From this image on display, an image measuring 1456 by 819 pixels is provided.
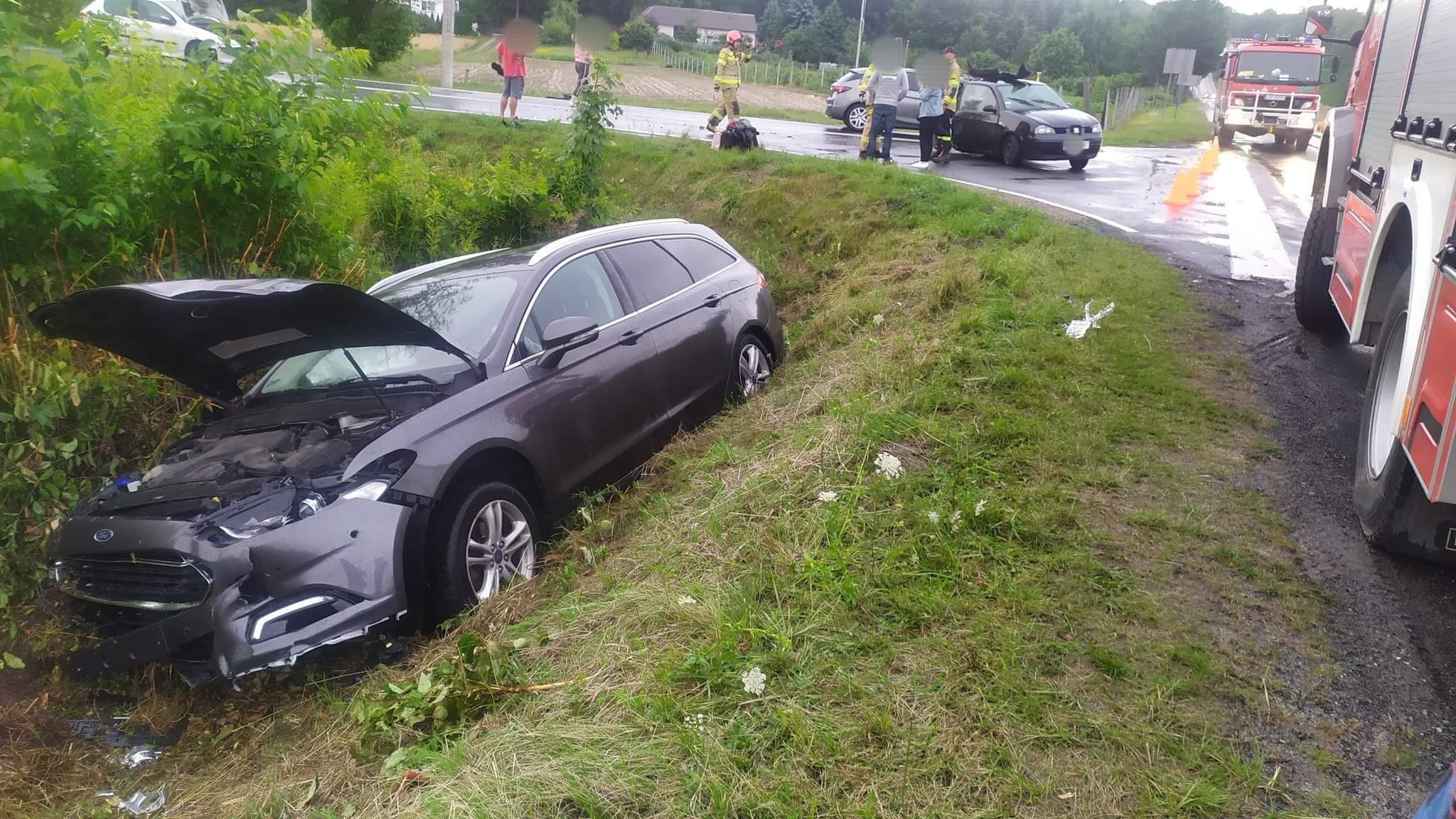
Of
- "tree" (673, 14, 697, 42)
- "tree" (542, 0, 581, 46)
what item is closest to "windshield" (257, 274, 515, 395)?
"tree" (542, 0, 581, 46)

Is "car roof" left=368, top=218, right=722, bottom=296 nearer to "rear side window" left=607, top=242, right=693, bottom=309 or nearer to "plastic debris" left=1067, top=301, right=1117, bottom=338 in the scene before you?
"rear side window" left=607, top=242, right=693, bottom=309

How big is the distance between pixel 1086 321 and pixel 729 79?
962cm

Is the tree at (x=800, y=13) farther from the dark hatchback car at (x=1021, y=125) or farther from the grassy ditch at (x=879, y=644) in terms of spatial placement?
the grassy ditch at (x=879, y=644)

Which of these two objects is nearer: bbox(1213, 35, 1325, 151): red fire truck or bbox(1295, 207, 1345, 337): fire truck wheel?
bbox(1295, 207, 1345, 337): fire truck wheel

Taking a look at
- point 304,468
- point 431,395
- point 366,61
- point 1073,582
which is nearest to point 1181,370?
point 1073,582

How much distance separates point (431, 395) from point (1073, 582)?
291 cm

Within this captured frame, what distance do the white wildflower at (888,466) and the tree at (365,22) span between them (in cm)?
2458

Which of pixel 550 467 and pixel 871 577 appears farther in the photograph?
pixel 550 467

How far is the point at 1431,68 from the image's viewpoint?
15.0 feet

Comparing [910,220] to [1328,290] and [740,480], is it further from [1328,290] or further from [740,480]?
[740,480]

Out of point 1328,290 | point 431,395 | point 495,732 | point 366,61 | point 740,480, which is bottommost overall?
point 495,732

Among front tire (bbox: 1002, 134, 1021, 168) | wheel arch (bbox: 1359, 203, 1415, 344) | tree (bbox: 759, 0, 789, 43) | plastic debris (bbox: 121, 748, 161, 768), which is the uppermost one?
tree (bbox: 759, 0, 789, 43)

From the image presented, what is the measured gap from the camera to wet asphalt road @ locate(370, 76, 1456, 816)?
288cm

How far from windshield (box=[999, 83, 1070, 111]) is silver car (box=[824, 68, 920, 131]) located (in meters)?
3.77
